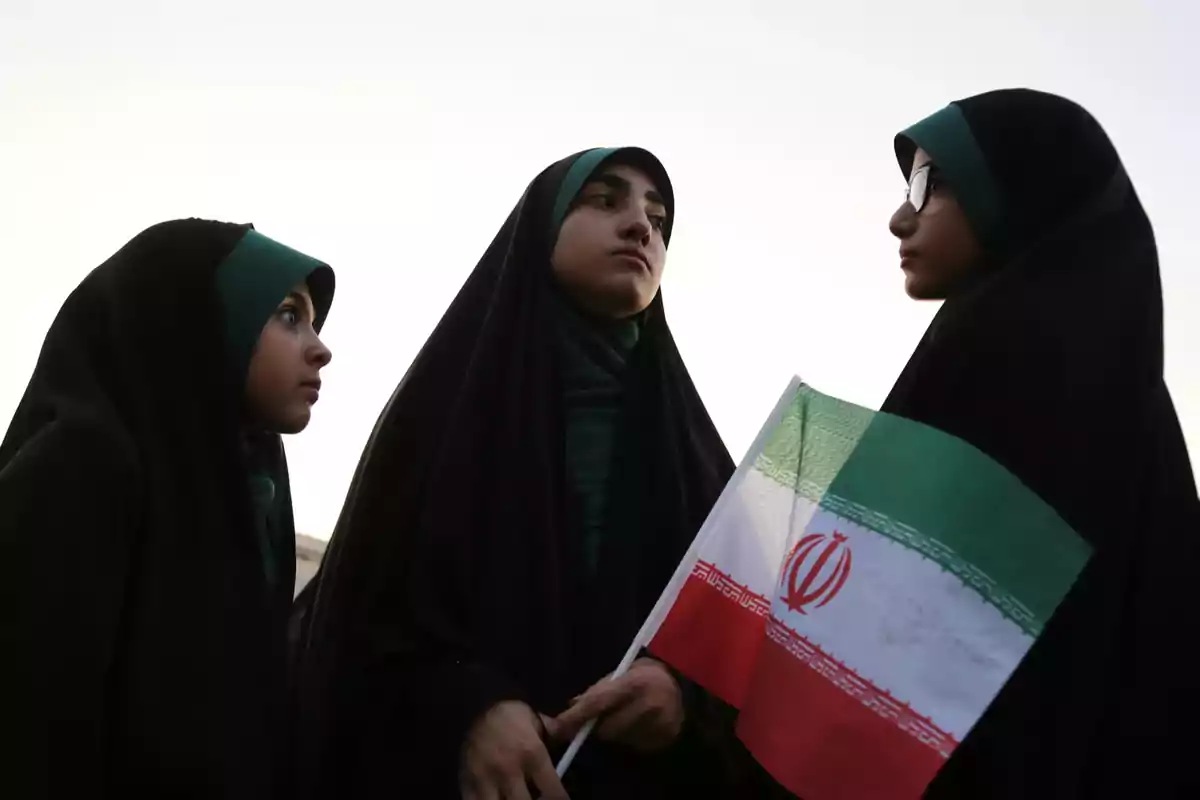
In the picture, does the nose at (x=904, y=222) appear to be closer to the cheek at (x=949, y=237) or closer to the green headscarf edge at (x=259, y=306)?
the cheek at (x=949, y=237)

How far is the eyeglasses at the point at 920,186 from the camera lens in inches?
55.4

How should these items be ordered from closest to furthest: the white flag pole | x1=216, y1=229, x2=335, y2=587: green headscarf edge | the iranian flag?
the iranian flag < the white flag pole < x1=216, y1=229, x2=335, y2=587: green headscarf edge

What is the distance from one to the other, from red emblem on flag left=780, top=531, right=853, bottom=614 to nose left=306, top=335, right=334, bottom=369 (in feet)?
2.40

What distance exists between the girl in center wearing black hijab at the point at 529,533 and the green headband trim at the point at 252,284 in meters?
0.21

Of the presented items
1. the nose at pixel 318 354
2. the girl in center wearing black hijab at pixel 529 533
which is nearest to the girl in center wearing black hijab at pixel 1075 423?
the girl in center wearing black hijab at pixel 529 533

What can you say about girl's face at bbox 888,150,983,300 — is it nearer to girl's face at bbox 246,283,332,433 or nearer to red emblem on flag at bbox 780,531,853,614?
red emblem on flag at bbox 780,531,853,614

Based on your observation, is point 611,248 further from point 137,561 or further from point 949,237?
point 137,561

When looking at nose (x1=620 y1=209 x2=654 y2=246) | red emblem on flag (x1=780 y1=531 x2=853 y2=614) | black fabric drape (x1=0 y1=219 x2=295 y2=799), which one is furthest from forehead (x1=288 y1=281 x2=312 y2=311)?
red emblem on flag (x1=780 y1=531 x2=853 y2=614)

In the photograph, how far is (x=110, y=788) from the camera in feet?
3.77

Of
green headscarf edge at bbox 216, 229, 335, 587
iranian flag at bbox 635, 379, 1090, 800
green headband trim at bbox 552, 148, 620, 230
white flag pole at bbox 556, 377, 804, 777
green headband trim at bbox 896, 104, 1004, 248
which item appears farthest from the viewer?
green headband trim at bbox 552, 148, 620, 230

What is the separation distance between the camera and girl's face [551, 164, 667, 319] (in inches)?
60.9

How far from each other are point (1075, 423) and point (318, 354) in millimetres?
985

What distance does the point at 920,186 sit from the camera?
1421 millimetres

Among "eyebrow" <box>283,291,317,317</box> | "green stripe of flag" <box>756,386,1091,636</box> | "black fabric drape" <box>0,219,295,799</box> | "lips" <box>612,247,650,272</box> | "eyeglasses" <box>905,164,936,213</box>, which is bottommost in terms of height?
"black fabric drape" <box>0,219,295,799</box>
